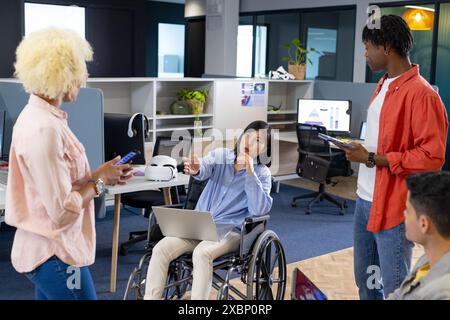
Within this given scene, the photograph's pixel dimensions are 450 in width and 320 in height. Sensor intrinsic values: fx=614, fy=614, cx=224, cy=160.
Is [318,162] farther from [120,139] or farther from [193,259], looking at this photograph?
[193,259]

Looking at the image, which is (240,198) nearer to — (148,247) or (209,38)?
(148,247)

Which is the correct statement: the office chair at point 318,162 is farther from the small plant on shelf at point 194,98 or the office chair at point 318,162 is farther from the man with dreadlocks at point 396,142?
the man with dreadlocks at point 396,142

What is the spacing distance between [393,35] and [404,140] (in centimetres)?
40

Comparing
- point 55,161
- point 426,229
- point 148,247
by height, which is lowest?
point 148,247

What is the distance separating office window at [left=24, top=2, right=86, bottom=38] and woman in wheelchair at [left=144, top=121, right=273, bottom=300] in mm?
7919

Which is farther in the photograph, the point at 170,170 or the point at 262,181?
the point at 170,170

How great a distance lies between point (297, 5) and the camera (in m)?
9.30

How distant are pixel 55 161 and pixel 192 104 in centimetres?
438

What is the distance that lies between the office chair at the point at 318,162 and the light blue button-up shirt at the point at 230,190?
2802 mm

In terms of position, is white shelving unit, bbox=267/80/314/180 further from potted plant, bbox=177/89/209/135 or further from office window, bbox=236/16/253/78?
office window, bbox=236/16/253/78

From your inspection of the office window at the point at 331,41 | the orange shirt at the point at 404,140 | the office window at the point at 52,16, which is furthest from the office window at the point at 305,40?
the orange shirt at the point at 404,140

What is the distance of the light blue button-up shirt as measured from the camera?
317 cm

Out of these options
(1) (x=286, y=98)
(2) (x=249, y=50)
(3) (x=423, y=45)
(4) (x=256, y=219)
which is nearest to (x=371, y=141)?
(4) (x=256, y=219)
